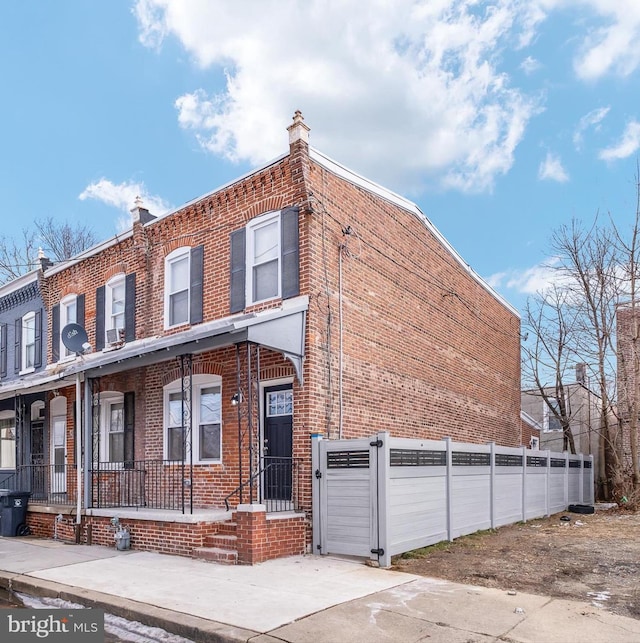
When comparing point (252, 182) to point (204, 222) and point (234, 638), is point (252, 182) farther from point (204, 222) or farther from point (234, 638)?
point (234, 638)

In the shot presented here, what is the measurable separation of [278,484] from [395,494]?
7.70 feet

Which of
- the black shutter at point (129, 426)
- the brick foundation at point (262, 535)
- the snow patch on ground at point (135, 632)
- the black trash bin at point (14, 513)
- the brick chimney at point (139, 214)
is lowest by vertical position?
the black trash bin at point (14, 513)

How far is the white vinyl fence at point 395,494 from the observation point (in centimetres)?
953

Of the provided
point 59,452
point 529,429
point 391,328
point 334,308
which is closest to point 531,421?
point 529,429

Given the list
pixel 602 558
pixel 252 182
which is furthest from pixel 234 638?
pixel 252 182

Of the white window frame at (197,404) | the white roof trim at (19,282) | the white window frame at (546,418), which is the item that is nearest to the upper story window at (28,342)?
the white roof trim at (19,282)

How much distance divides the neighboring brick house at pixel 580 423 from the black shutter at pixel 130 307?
1549 cm

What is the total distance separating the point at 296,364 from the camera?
35.6 feet

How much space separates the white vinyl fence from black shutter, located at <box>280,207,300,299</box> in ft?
9.16

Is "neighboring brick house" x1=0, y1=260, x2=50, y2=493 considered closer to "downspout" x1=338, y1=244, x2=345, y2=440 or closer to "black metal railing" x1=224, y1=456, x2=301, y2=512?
"black metal railing" x1=224, y1=456, x2=301, y2=512

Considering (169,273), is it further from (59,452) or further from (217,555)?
(217,555)

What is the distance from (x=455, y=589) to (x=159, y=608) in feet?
11.3

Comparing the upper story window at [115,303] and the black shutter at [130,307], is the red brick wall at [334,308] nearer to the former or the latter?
the black shutter at [130,307]

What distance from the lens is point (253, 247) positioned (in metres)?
12.4
